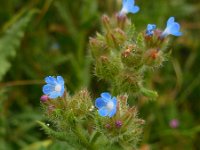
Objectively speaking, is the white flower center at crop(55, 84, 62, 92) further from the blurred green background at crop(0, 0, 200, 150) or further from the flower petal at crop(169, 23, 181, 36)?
the blurred green background at crop(0, 0, 200, 150)

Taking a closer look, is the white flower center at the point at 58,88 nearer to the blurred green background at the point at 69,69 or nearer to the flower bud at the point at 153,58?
the flower bud at the point at 153,58

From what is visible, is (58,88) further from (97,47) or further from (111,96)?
(97,47)

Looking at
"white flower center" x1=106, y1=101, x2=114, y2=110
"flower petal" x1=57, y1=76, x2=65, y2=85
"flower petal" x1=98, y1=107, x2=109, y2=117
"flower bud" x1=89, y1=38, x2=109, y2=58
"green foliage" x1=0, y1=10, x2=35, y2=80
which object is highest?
"green foliage" x1=0, y1=10, x2=35, y2=80

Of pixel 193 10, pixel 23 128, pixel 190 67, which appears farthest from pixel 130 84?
pixel 193 10

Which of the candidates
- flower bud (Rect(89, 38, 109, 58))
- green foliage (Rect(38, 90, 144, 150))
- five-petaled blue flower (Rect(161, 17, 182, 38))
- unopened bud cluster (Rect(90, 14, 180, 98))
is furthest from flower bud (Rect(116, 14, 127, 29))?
green foliage (Rect(38, 90, 144, 150))

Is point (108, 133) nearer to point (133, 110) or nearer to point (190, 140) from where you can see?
point (133, 110)

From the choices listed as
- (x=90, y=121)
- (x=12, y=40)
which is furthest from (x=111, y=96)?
(x=12, y=40)
